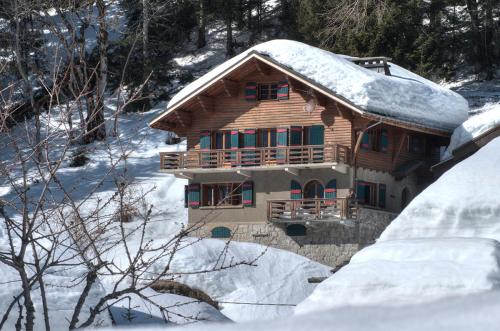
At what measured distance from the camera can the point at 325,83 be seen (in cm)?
3031

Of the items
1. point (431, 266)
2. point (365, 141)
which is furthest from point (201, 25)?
point (431, 266)

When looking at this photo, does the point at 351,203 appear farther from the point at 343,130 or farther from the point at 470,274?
the point at 470,274

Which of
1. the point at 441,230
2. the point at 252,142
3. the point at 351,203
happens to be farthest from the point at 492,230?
Answer: the point at 252,142

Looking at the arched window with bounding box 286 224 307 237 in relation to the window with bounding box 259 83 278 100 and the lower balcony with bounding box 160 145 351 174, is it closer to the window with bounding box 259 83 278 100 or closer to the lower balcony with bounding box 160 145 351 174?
the lower balcony with bounding box 160 145 351 174

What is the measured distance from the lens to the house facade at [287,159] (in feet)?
99.0

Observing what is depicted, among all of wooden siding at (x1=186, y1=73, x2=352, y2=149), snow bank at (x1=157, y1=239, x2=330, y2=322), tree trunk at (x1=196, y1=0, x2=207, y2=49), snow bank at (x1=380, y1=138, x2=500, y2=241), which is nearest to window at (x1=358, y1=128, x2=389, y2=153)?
wooden siding at (x1=186, y1=73, x2=352, y2=149)

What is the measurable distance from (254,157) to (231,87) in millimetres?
2630

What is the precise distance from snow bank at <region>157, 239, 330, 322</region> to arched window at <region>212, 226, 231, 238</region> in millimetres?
4255

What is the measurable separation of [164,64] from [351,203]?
17.5m

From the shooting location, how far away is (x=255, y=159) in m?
31.1

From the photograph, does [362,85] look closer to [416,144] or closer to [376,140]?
[376,140]

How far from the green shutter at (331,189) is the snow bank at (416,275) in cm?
2330

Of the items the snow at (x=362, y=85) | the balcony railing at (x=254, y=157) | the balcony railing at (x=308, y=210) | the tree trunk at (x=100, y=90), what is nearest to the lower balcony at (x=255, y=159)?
the balcony railing at (x=254, y=157)

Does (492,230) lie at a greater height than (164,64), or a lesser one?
lesser
